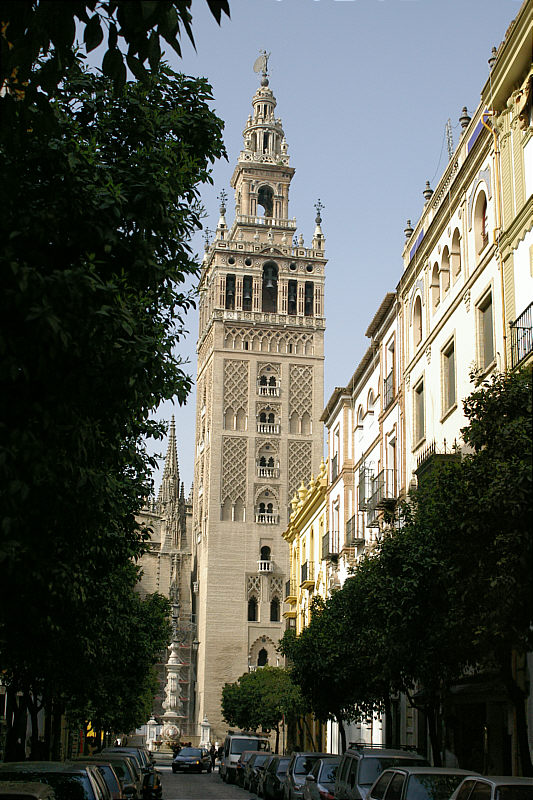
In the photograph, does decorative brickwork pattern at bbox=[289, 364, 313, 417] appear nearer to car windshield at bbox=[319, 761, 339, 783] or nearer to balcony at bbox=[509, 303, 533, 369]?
car windshield at bbox=[319, 761, 339, 783]

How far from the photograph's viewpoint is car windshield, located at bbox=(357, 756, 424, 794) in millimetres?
16094

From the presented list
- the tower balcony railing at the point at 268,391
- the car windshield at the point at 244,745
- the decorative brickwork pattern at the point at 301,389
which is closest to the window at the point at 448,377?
the car windshield at the point at 244,745

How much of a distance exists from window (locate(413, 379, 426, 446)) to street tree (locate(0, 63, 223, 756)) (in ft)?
50.8

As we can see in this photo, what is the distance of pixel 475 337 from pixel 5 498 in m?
15.7

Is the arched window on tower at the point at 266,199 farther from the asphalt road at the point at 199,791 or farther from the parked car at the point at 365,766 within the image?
the parked car at the point at 365,766

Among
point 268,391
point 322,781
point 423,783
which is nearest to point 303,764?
point 322,781

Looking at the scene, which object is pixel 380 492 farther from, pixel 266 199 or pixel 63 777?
pixel 266 199

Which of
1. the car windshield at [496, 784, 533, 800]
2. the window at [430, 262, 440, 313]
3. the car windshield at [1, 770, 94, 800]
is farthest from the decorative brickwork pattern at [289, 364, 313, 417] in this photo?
the car windshield at [496, 784, 533, 800]

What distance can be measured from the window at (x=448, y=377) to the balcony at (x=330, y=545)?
1626cm

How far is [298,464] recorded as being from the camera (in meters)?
79.6

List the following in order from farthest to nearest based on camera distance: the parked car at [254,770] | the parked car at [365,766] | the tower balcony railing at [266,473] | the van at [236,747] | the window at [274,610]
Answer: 1. the tower balcony railing at [266,473]
2. the window at [274,610]
3. the van at [236,747]
4. the parked car at [254,770]
5. the parked car at [365,766]

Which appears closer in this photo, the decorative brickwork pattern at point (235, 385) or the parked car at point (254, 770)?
the parked car at point (254, 770)

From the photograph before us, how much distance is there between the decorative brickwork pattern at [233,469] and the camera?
78062mm

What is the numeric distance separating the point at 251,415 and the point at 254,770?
47050mm
